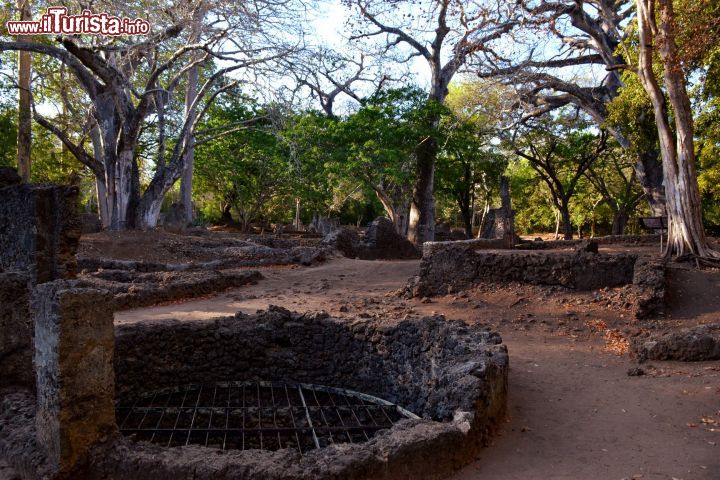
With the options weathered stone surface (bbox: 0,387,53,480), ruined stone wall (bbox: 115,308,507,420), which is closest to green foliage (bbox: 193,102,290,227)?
ruined stone wall (bbox: 115,308,507,420)

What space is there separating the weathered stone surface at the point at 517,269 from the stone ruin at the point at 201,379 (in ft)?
12.4

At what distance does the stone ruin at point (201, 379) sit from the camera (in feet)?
12.9

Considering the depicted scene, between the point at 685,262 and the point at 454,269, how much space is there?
4.53 meters

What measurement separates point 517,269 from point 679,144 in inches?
175

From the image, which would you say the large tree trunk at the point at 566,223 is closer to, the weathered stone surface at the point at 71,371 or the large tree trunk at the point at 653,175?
the large tree trunk at the point at 653,175

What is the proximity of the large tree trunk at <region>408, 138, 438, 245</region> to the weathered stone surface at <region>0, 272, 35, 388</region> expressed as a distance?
17.4 meters

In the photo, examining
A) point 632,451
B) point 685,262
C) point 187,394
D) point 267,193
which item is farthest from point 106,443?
point 267,193

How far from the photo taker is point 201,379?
753 cm

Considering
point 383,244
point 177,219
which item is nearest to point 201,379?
point 383,244

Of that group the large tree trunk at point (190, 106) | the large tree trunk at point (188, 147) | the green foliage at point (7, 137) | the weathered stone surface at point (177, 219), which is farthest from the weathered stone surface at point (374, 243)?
the green foliage at point (7, 137)

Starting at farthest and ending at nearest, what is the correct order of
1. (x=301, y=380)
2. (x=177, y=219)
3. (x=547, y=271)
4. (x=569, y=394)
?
(x=177, y=219), (x=547, y=271), (x=301, y=380), (x=569, y=394)

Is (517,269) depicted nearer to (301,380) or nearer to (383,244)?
(301,380)

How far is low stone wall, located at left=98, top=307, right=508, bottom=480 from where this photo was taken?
3.79 metres

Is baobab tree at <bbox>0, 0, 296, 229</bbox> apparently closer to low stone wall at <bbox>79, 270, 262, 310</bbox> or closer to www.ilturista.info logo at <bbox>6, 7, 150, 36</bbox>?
www.ilturista.info logo at <bbox>6, 7, 150, 36</bbox>
